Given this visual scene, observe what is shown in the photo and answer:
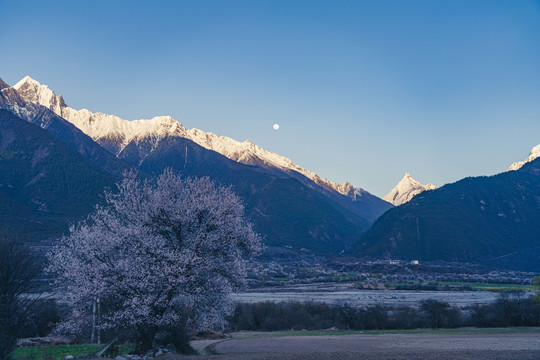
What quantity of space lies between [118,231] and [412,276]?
495ft

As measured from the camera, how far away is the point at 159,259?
1129 inches

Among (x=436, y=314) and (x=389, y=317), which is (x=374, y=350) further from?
(x=389, y=317)

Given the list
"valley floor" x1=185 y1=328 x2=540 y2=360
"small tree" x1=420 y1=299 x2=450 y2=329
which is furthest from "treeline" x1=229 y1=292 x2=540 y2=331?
"valley floor" x1=185 y1=328 x2=540 y2=360

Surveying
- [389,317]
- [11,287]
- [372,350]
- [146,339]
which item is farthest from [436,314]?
[11,287]

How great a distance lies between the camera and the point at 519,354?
88.8 ft

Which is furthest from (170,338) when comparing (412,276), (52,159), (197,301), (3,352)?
(52,159)

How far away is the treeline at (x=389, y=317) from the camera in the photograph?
60781mm

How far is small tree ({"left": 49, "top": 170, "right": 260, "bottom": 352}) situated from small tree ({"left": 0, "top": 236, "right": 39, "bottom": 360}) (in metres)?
4.48

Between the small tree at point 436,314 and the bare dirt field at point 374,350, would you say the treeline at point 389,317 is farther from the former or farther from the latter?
the bare dirt field at point 374,350

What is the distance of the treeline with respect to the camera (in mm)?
60781

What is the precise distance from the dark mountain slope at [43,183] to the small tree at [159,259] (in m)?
107

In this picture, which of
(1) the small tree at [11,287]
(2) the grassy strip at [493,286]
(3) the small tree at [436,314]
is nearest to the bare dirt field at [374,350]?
(1) the small tree at [11,287]

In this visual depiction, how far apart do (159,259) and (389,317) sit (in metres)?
45.9

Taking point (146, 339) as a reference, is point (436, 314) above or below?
below
